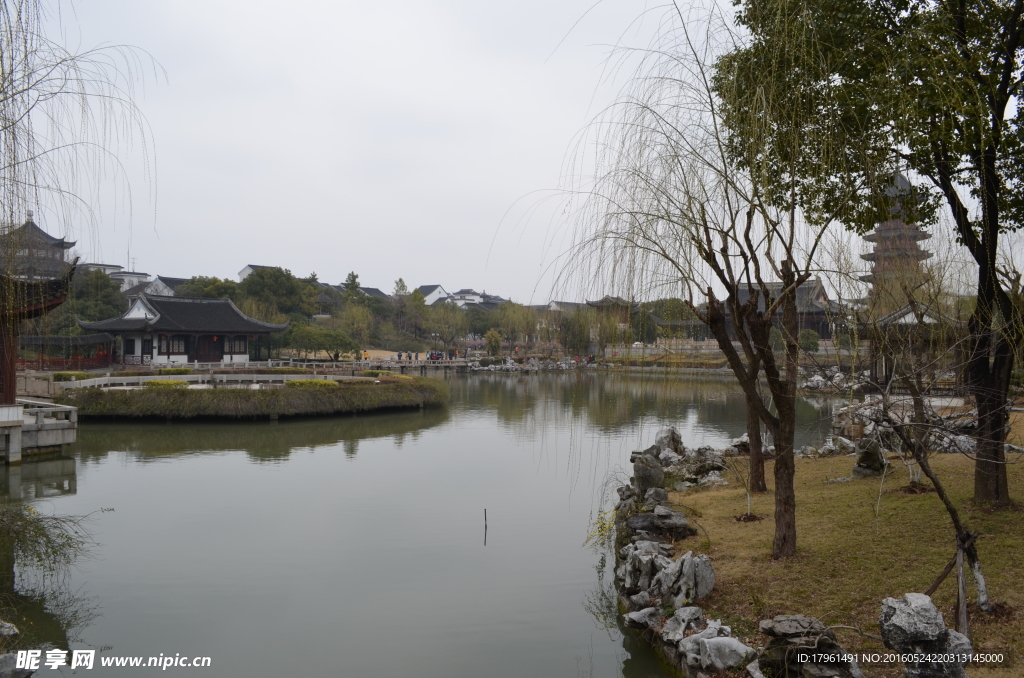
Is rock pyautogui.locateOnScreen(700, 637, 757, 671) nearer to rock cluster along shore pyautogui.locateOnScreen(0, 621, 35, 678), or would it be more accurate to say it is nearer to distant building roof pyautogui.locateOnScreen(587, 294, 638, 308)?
distant building roof pyautogui.locateOnScreen(587, 294, 638, 308)

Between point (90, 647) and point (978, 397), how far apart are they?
8151mm

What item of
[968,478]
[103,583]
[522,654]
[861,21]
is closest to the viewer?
[522,654]

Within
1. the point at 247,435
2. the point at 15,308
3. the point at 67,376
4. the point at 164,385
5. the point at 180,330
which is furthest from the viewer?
the point at 180,330

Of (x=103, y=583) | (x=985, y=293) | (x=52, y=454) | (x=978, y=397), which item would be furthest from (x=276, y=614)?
(x=52, y=454)

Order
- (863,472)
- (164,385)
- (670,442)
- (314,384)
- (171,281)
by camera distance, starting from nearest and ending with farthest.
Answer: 1. (863,472)
2. (670,442)
3. (164,385)
4. (314,384)
5. (171,281)

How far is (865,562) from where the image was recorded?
5.43 metres

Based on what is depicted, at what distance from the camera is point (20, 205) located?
420 centimetres

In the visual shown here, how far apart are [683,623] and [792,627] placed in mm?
1076

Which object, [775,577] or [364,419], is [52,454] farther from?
[775,577]

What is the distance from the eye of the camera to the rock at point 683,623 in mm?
5016

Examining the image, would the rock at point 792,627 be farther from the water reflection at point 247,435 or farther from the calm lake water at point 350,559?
the water reflection at point 247,435

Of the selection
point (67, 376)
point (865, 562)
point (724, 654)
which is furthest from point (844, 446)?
point (67, 376)

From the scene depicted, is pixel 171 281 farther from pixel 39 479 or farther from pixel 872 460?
pixel 872 460

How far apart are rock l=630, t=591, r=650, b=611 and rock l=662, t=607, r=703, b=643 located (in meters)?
0.65
